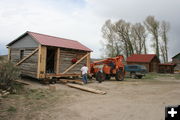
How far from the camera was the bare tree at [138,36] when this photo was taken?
2078 inches

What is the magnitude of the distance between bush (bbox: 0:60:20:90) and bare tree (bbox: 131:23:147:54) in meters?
46.0

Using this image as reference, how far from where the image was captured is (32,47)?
14594 mm

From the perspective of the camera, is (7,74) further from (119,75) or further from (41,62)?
(119,75)

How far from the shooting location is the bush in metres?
10.1

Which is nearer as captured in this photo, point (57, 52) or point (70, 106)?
point (70, 106)

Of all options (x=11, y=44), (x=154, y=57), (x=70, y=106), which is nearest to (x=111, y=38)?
(x=154, y=57)

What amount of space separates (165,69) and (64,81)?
36341 millimetres

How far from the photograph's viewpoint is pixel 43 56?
13875 millimetres

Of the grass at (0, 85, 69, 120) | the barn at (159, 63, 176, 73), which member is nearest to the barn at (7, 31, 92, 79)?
the grass at (0, 85, 69, 120)

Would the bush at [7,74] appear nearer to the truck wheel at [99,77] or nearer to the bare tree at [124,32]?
the truck wheel at [99,77]

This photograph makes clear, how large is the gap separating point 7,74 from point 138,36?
4779 centimetres

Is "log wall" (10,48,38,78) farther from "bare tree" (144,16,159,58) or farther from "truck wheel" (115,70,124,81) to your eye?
"bare tree" (144,16,159,58)

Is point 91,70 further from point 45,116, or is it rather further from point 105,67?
point 45,116

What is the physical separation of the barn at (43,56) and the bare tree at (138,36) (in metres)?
38.2
